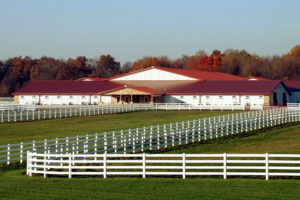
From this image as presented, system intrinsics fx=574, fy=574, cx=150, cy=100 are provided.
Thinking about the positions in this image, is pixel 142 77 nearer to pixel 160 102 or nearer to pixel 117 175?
pixel 160 102

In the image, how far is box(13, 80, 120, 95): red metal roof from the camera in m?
89.1

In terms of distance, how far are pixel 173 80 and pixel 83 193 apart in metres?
73.7

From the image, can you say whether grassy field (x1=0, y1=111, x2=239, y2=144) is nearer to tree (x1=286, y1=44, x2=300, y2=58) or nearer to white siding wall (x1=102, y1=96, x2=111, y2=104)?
white siding wall (x1=102, y1=96, x2=111, y2=104)

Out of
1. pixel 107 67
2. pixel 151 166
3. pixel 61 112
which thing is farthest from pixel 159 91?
pixel 107 67

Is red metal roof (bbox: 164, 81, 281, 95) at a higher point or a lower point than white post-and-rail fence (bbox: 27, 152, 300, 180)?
higher

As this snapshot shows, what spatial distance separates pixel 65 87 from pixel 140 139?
5898 centimetres

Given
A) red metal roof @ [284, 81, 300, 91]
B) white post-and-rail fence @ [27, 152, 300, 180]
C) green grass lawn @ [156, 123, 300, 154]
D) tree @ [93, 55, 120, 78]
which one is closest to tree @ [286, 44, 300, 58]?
tree @ [93, 55, 120, 78]

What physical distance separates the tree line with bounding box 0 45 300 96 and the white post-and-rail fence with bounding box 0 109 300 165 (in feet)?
316

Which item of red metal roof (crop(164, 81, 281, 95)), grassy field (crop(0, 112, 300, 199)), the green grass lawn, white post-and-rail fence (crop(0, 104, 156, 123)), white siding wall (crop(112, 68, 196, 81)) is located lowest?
grassy field (crop(0, 112, 300, 199))

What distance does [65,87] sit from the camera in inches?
3615

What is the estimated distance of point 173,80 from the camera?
92.3 metres

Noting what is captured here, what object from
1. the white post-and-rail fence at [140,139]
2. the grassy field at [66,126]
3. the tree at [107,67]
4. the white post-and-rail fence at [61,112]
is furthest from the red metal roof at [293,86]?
the tree at [107,67]

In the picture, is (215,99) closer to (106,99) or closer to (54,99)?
(106,99)

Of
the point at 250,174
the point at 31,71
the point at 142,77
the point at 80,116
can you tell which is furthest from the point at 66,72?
the point at 250,174
